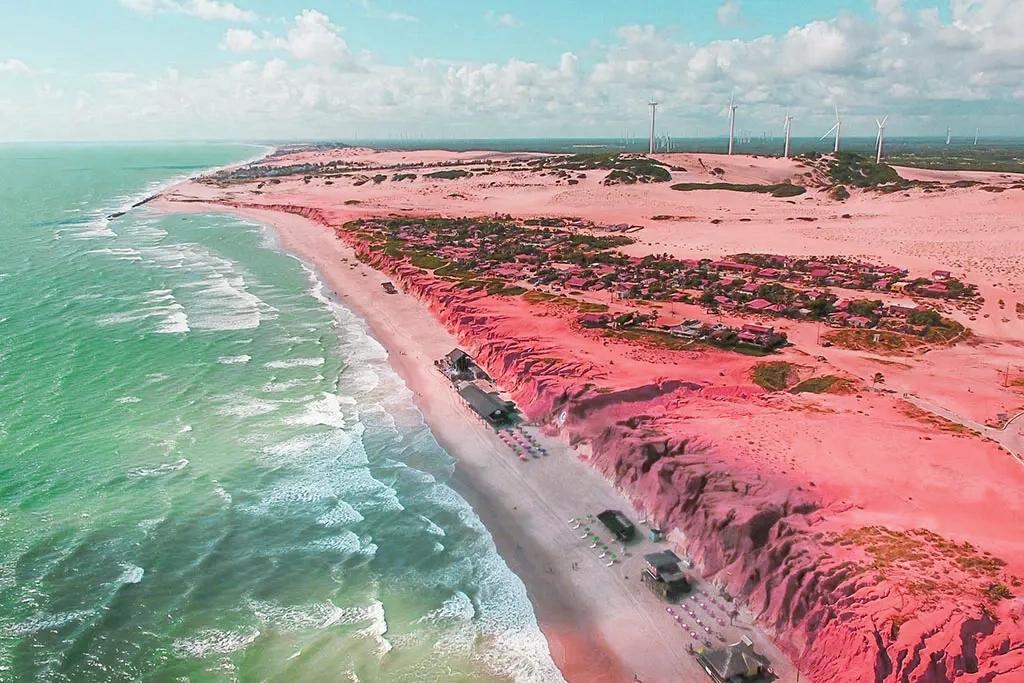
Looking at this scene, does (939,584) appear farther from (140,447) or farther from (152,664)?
(140,447)

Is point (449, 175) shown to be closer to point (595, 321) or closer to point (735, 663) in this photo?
point (595, 321)

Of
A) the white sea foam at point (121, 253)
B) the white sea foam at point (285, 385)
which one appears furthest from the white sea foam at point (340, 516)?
the white sea foam at point (121, 253)

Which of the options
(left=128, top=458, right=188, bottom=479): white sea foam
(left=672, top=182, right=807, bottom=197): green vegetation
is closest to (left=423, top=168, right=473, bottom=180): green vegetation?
(left=672, top=182, right=807, bottom=197): green vegetation

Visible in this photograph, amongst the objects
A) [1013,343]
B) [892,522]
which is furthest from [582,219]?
[892,522]

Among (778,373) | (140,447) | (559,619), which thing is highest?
(778,373)

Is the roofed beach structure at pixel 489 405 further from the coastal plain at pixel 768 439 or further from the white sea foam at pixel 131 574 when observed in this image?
the white sea foam at pixel 131 574
